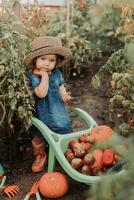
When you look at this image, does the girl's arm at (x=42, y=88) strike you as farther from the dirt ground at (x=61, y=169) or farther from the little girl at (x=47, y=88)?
the dirt ground at (x=61, y=169)

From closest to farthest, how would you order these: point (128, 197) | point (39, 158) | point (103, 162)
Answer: point (128, 197) → point (103, 162) → point (39, 158)

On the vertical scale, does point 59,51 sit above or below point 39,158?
above

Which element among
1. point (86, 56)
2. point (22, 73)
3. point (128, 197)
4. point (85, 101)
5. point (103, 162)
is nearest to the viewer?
point (128, 197)

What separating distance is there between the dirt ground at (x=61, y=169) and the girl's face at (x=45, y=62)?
713 millimetres

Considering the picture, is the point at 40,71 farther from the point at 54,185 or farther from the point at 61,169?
the point at 54,185

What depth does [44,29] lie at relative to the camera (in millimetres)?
5633

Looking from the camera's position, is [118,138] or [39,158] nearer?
[118,138]

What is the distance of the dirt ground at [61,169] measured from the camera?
296 cm

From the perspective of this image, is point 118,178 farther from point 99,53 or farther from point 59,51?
point 99,53

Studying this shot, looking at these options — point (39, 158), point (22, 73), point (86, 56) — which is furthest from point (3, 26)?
point (86, 56)

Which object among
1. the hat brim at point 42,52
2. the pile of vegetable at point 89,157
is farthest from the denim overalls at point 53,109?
the pile of vegetable at point 89,157

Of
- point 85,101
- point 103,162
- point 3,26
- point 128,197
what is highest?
point 128,197

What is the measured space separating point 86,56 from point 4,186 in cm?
272

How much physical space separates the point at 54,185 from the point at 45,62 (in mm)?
911
